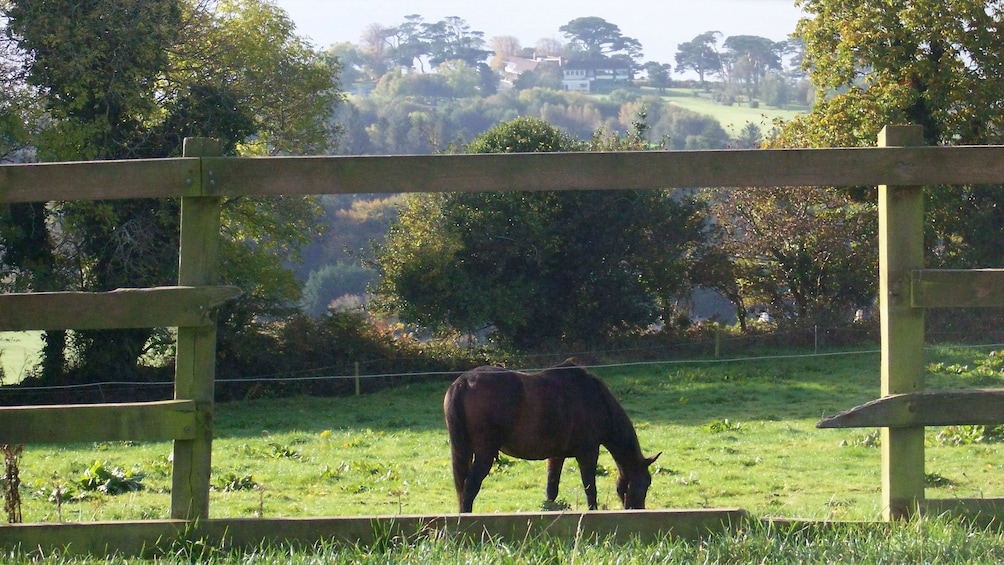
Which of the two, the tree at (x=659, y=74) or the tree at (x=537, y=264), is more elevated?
the tree at (x=659, y=74)

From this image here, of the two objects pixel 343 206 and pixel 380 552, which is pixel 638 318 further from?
pixel 343 206

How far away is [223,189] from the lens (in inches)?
165

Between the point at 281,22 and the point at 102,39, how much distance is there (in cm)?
711

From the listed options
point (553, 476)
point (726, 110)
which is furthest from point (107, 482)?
point (726, 110)

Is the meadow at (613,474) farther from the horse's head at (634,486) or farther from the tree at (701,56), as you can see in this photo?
the tree at (701,56)

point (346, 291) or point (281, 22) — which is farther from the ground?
point (281, 22)

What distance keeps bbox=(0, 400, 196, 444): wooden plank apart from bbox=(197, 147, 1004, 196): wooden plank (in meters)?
0.92

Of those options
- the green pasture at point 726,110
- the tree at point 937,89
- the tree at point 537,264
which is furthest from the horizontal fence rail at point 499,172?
the green pasture at point 726,110

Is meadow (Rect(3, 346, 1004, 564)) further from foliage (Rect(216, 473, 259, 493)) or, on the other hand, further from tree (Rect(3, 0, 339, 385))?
tree (Rect(3, 0, 339, 385))

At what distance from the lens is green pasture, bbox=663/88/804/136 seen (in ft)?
386

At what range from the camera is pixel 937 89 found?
2478 cm

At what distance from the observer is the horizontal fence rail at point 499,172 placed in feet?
13.7

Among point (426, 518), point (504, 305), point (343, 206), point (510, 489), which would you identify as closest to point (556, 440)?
point (510, 489)

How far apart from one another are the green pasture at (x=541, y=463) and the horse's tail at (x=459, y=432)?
63cm
